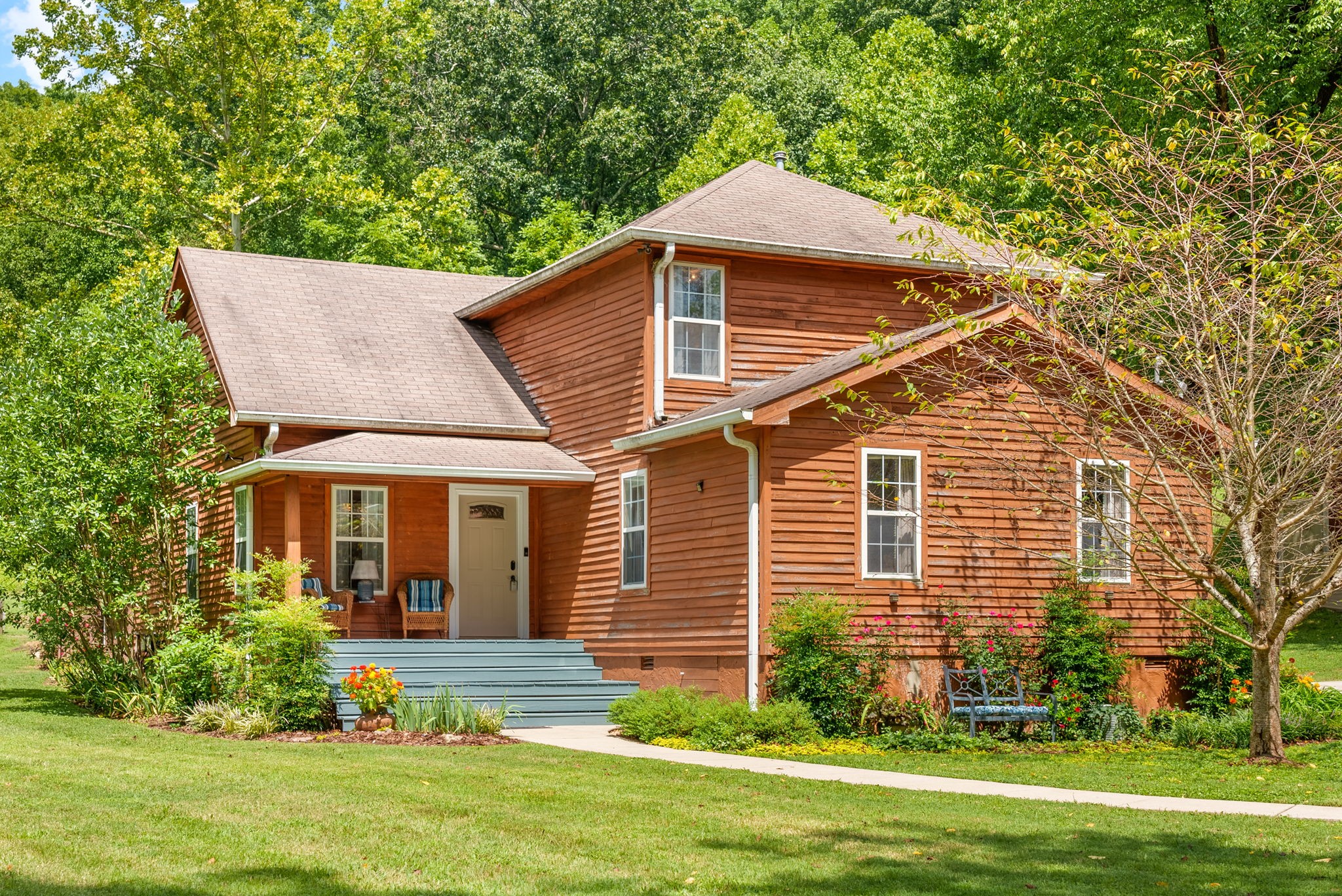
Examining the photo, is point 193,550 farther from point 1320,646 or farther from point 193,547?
point 1320,646

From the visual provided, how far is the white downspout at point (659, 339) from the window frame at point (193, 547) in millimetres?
6381

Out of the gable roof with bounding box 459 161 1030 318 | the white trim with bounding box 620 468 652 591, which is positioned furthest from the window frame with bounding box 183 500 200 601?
the white trim with bounding box 620 468 652 591

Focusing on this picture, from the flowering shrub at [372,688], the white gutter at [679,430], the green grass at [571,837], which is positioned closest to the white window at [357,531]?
the white gutter at [679,430]

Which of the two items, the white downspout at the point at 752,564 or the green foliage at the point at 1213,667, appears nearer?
the white downspout at the point at 752,564

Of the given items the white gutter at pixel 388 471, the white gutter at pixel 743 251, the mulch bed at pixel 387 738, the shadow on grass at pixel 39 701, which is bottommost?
the shadow on grass at pixel 39 701

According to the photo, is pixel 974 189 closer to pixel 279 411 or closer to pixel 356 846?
pixel 279 411

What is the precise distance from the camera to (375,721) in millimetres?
15375

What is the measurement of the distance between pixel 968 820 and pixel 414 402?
12.5 meters

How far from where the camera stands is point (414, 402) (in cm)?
2016

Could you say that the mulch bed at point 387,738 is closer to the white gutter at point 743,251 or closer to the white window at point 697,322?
the white window at point 697,322

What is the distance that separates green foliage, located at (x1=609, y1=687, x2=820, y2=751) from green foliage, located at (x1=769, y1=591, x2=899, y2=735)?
26cm

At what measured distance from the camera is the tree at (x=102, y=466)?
695 inches

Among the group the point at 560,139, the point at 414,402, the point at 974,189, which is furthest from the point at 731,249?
the point at 560,139

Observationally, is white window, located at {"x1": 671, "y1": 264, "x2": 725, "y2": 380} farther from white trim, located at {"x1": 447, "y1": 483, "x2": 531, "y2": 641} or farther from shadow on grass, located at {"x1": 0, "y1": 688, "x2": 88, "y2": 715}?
shadow on grass, located at {"x1": 0, "y1": 688, "x2": 88, "y2": 715}
